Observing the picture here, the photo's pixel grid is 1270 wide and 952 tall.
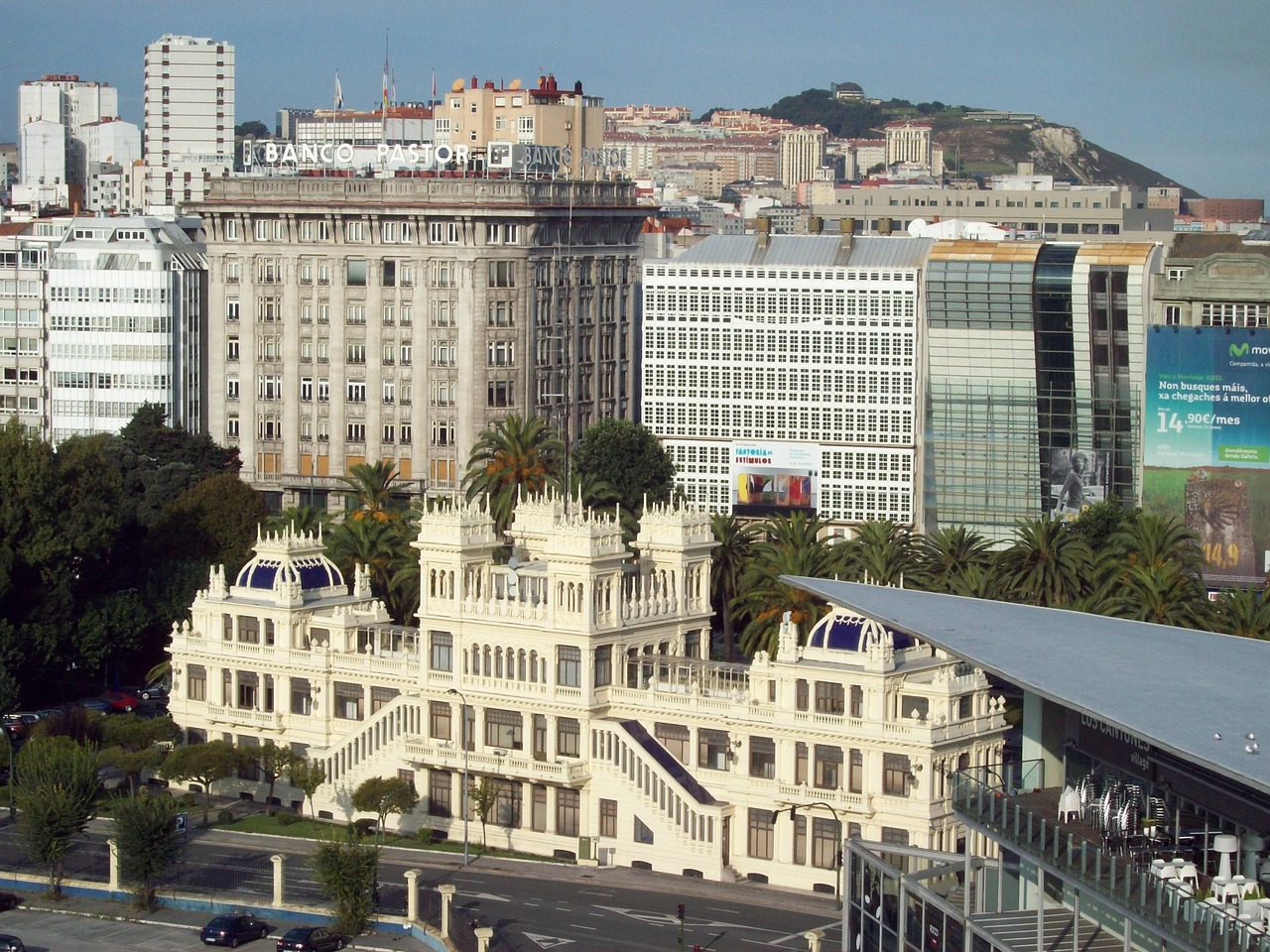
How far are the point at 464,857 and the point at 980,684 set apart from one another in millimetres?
26606

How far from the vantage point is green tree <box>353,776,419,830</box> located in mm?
128625

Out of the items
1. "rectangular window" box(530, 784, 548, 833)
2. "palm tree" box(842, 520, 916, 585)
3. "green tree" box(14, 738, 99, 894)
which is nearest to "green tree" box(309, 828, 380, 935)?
"green tree" box(14, 738, 99, 894)

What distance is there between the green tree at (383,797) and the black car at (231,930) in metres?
15.3

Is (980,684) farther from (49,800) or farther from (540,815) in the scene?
(49,800)

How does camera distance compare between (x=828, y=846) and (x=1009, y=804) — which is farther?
(x=828, y=846)

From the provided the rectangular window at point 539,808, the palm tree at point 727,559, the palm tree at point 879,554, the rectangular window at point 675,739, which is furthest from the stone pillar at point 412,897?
the palm tree at point 727,559

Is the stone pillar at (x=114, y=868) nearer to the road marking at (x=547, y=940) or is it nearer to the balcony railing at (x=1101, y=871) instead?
the road marking at (x=547, y=940)

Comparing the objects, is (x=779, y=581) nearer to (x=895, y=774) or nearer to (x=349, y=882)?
(x=895, y=774)

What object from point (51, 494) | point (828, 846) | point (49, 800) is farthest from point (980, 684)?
point (51, 494)

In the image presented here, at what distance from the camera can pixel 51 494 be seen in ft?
535

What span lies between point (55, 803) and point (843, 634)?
37304 millimetres

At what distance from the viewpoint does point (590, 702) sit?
126 m

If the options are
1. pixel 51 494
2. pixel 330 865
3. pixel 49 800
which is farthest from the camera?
pixel 51 494

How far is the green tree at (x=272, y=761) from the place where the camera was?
441 feet
